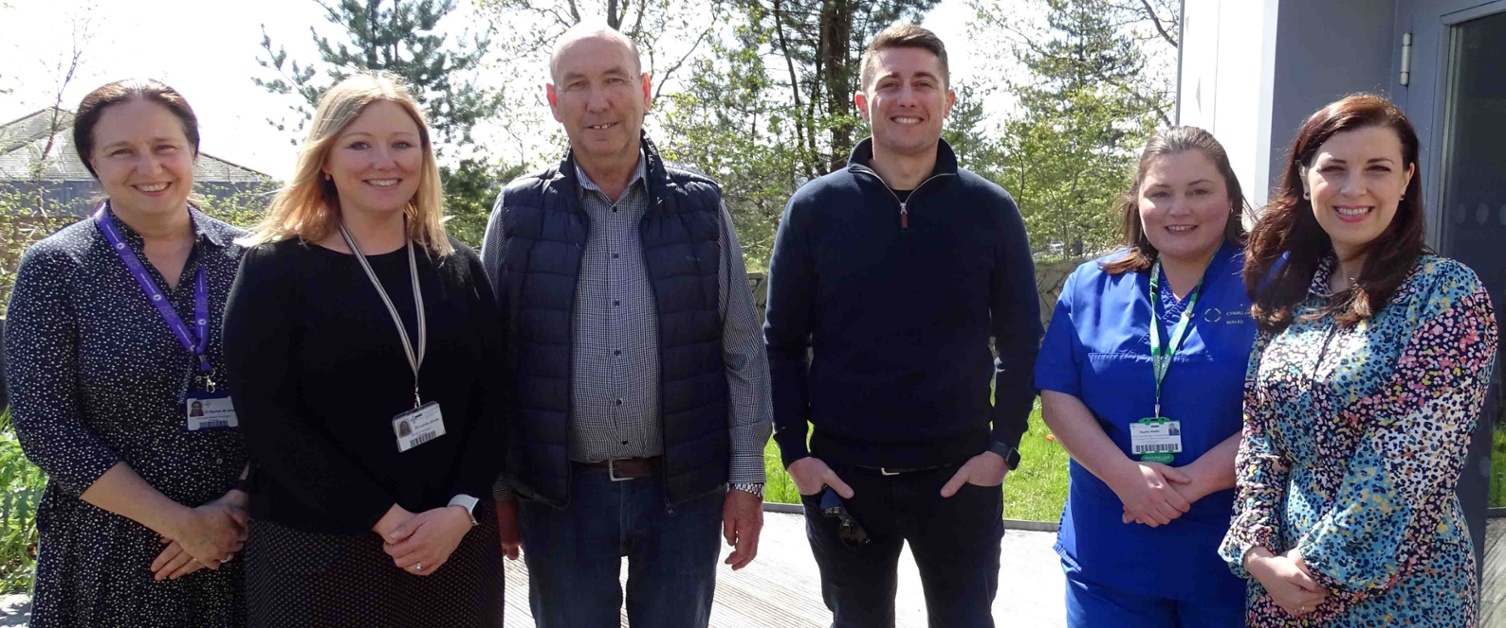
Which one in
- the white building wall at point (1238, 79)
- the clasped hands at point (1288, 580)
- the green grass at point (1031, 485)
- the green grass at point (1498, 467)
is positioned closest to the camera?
the clasped hands at point (1288, 580)

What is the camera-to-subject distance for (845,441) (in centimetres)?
263

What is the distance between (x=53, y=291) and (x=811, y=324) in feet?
5.98

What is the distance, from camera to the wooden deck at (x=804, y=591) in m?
3.86

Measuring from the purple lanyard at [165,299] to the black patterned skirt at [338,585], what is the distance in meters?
0.46

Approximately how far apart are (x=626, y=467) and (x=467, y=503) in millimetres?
430

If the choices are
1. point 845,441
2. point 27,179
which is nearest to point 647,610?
point 845,441

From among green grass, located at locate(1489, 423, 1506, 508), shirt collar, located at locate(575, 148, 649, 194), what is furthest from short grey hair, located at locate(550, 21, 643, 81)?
green grass, located at locate(1489, 423, 1506, 508)

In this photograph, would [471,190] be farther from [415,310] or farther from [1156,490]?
[1156,490]

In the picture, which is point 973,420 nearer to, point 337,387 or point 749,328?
point 749,328

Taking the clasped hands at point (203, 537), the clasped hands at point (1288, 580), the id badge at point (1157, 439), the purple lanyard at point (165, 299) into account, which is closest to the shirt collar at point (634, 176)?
the purple lanyard at point (165, 299)

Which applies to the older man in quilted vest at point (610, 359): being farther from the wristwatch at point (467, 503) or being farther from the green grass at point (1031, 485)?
the green grass at point (1031, 485)

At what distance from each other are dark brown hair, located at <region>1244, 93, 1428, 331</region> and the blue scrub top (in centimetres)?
10

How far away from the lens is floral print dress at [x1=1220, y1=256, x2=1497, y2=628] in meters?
1.77

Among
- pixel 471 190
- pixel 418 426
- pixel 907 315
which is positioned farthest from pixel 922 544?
pixel 471 190
